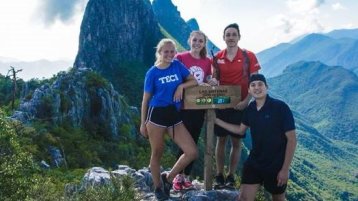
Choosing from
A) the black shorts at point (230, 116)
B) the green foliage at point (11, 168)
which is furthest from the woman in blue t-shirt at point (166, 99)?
the green foliage at point (11, 168)

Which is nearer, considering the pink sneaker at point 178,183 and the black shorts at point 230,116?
the black shorts at point 230,116

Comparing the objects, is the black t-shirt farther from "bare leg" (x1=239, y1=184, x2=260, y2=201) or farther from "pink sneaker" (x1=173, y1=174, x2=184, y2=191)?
"pink sneaker" (x1=173, y1=174, x2=184, y2=191)

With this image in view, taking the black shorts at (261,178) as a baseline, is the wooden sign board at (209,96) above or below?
above

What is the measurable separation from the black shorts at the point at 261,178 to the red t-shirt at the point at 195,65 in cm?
266

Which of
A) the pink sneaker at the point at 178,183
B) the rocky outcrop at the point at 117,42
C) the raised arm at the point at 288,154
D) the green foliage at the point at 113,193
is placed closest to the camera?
the raised arm at the point at 288,154

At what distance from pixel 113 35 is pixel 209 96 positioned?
458 feet

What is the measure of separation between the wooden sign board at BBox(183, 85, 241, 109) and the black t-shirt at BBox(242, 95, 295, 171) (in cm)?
147

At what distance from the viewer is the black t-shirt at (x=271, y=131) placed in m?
9.56

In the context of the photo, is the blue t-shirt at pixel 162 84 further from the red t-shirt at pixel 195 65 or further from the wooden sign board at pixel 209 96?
the red t-shirt at pixel 195 65

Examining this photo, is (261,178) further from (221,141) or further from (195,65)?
(195,65)

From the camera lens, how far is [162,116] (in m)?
10.6

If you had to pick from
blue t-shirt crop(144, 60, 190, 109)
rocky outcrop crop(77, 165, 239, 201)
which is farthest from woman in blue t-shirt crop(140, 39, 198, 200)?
rocky outcrop crop(77, 165, 239, 201)

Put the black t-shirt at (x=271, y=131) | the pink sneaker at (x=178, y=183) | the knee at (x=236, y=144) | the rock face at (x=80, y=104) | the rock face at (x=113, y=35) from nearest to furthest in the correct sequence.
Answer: the black t-shirt at (x=271, y=131) → the knee at (x=236, y=144) → the pink sneaker at (x=178, y=183) → the rock face at (x=80, y=104) → the rock face at (x=113, y=35)

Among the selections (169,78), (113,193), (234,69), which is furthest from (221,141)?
(113,193)
